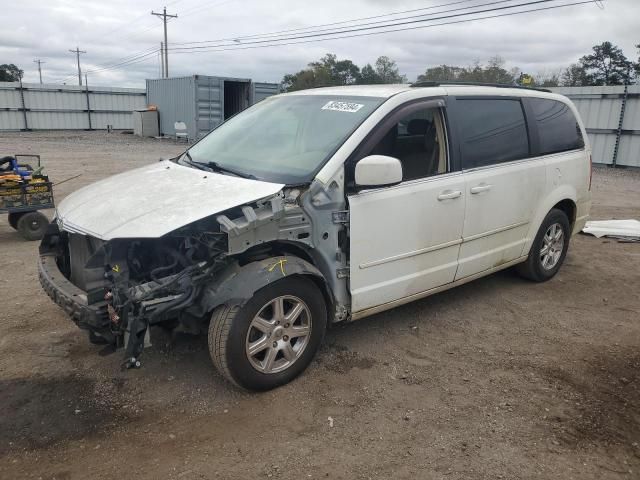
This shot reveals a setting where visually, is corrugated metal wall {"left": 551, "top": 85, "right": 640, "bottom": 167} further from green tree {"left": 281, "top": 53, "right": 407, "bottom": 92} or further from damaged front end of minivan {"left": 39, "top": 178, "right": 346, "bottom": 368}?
green tree {"left": 281, "top": 53, "right": 407, "bottom": 92}

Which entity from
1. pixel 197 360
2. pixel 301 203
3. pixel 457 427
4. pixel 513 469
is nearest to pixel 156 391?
pixel 197 360

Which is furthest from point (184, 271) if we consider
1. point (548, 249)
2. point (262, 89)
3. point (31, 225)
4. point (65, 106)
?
point (65, 106)

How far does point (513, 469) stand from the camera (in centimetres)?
274

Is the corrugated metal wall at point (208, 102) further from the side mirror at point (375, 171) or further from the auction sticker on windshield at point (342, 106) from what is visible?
the side mirror at point (375, 171)

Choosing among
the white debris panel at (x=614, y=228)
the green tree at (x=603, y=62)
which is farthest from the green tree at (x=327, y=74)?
the white debris panel at (x=614, y=228)

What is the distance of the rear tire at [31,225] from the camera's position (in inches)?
274

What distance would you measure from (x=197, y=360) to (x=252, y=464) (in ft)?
4.06

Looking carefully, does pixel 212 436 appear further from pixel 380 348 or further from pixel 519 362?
pixel 519 362

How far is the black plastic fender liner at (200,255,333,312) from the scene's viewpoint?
308 cm

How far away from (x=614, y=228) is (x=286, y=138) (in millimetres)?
5977

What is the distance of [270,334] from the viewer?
332 cm

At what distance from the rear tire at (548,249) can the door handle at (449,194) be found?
148cm

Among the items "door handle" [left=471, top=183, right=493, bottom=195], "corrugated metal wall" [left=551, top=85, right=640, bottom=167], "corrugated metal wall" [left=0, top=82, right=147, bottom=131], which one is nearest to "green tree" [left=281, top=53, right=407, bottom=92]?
"corrugated metal wall" [left=0, top=82, right=147, bottom=131]

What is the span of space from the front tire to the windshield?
2.48 feet
